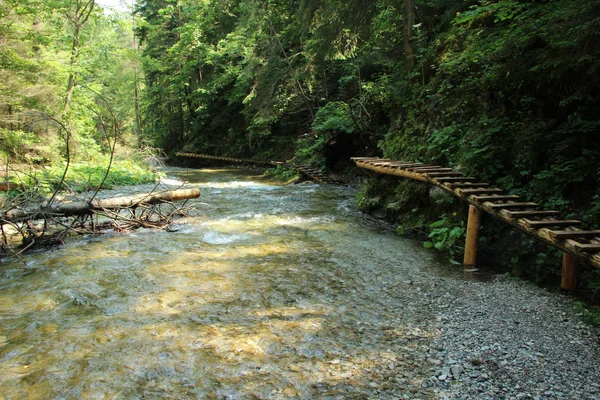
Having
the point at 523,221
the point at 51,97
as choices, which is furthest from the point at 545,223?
the point at 51,97

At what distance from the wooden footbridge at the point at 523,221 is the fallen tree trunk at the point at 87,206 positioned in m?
6.02

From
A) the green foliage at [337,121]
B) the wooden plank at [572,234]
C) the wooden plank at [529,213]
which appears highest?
the green foliage at [337,121]

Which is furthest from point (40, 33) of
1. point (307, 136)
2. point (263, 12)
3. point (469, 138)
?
point (469, 138)

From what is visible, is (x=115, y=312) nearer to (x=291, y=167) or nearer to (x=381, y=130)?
(x=381, y=130)

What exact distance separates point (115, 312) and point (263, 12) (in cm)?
2034

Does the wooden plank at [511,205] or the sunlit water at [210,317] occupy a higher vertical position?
the wooden plank at [511,205]

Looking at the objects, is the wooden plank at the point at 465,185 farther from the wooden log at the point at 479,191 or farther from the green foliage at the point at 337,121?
the green foliage at the point at 337,121

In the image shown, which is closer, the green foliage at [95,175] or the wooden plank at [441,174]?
the wooden plank at [441,174]

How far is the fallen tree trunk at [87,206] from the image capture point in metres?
6.59

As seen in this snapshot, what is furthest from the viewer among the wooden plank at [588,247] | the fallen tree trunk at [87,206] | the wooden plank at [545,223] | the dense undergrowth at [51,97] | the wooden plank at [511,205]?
the dense undergrowth at [51,97]

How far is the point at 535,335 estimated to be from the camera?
3.74 m

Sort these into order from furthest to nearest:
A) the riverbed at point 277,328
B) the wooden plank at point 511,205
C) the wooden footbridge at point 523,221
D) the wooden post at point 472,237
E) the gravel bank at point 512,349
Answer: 1. the wooden post at point 472,237
2. the wooden plank at point 511,205
3. the wooden footbridge at point 523,221
4. the riverbed at point 277,328
5. the gravel bank at point 512,349

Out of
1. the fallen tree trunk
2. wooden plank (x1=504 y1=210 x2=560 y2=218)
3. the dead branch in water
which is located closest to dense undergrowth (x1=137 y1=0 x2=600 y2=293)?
wooden plank (x1=504 y1=210 x2=560 y2=218)

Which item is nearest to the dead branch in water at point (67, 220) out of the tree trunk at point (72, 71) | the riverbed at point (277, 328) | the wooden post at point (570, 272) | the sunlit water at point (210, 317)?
the sunlit water at point (210, 317)
